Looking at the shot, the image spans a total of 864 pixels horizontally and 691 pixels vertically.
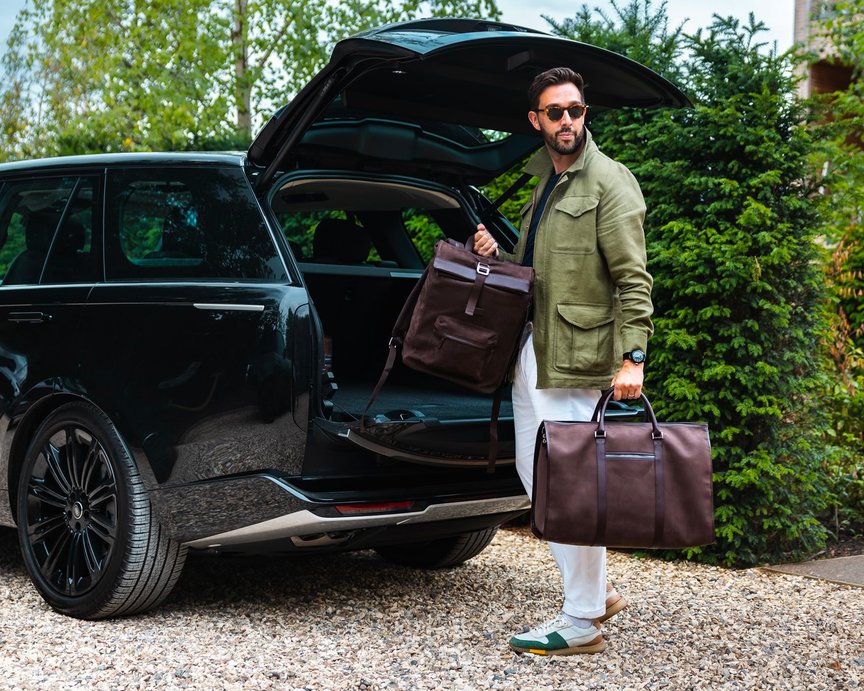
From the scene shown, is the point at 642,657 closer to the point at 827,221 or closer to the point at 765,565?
the point at 765,565

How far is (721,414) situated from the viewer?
18.3 feet

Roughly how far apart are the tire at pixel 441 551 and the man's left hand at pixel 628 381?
69.3 inches

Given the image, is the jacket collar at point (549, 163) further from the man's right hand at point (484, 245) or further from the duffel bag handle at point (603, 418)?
the duffel bag handle at point (603, 418)

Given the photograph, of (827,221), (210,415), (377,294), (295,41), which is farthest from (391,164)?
(295,41)

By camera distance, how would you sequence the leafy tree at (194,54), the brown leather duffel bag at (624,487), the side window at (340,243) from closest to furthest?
1. the brown leather duffel bag at (624,487)
2. the side window at (340,243)
3. the leafy tree at (194,54)

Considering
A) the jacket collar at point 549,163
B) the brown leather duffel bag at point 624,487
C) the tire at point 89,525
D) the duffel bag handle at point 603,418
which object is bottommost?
the tire at point 89,525

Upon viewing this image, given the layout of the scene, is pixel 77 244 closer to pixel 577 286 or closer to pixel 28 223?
pixel 28 223

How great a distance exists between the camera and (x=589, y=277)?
364cm

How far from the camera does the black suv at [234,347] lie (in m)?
3.65

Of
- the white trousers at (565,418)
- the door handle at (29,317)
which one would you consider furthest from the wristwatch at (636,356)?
the door handle at (29,317)

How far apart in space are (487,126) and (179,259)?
144 cm

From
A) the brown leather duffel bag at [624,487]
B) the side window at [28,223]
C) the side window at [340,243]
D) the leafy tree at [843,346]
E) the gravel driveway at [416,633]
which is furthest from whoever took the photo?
the leafy tree at [843,346]

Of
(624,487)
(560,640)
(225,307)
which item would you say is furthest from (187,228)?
(560,640)

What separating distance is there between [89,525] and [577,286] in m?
2.09
